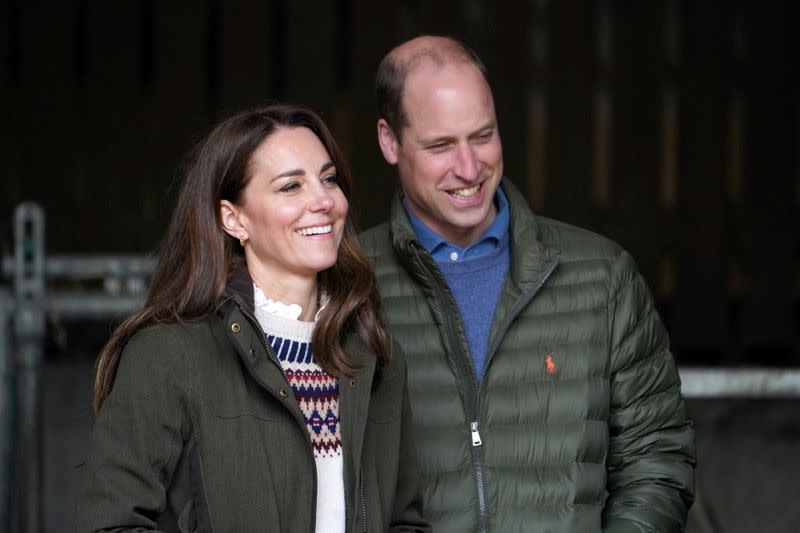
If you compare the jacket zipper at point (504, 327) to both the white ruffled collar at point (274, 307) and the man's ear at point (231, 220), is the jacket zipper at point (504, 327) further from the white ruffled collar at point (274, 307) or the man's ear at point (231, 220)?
the man's ear at point (231, 220)

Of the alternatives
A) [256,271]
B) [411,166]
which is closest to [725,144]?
[411,166]

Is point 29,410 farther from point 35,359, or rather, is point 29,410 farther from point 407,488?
point 407,488

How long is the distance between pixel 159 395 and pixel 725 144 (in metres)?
7.02

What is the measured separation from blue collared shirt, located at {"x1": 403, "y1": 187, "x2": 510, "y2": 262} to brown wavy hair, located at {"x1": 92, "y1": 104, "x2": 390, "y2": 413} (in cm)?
47

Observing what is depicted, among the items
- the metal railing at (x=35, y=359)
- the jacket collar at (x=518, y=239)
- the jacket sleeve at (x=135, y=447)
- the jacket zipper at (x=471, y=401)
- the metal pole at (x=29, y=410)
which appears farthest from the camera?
the metal pole at (x=29, y=410)

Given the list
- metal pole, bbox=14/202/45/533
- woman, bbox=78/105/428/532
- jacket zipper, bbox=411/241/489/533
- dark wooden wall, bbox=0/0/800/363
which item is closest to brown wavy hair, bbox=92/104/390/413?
woman, bbox=78/105/428/532

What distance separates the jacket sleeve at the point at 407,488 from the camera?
2828 millimetres

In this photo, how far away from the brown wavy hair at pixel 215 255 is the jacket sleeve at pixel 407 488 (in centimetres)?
13

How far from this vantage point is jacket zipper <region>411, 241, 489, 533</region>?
9.96 ft

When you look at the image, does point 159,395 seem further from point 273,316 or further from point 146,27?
point 146,27

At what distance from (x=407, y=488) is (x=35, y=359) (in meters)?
2.59

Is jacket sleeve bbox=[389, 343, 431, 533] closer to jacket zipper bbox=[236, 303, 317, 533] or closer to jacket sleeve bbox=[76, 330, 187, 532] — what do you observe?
jacket zipper bbox=[236, 303, 317, 533]

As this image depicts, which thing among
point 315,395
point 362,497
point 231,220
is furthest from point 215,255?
point 362,497

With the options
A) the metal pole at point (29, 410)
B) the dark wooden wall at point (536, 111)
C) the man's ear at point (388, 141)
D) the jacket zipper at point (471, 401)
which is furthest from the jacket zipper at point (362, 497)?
the dark wooden wall at point (536, 111)
